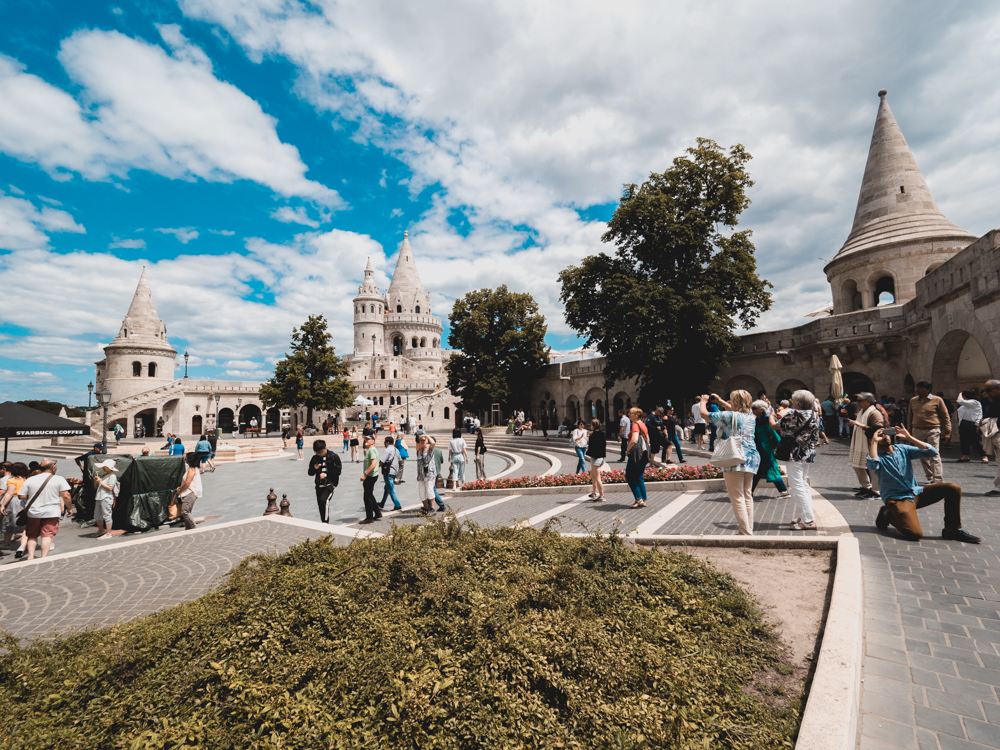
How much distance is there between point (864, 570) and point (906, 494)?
5.11 feet

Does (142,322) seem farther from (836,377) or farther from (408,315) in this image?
(836,377)

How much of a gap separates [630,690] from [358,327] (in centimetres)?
7769

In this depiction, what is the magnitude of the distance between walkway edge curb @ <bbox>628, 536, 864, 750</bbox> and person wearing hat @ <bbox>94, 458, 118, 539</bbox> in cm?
1086

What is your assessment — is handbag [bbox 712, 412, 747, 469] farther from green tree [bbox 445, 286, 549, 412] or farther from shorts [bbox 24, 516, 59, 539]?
green tree [bbox 445, 286, 549, 412]

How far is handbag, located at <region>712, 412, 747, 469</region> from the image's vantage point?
571cm

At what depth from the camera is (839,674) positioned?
269cm

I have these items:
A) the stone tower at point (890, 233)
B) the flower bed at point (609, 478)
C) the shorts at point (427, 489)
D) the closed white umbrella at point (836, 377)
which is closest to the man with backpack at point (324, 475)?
the shorts at point (427, 489)

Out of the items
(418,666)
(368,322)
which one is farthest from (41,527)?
(368,322)

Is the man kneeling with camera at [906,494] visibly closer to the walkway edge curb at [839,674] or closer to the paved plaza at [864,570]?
the paved plaza at [864,570]

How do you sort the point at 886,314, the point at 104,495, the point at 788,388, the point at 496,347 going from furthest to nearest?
the point at 496,347, the point at 788,388, the point at 886,314, the point at 104,495

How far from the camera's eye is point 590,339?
79.2ft

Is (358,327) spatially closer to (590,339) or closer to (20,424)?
(590,339)

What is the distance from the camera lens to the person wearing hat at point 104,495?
879cm

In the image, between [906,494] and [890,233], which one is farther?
[890,233]
